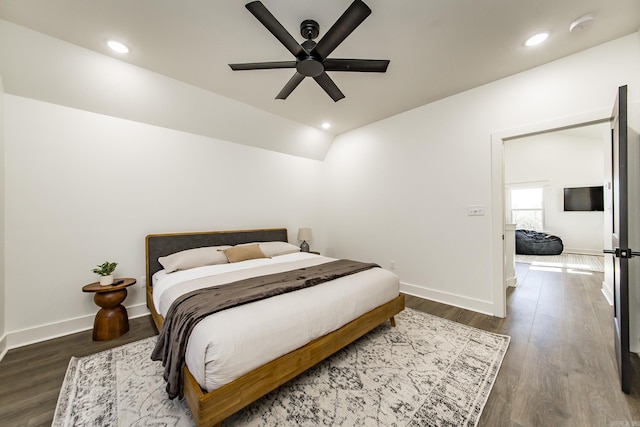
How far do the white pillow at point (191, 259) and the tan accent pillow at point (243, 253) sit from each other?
0.27 feet

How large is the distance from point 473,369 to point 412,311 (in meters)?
1.13

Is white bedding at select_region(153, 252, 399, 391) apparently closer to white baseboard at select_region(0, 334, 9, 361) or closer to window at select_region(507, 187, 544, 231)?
white baseboard at select_region(0, 334, 9, 361)

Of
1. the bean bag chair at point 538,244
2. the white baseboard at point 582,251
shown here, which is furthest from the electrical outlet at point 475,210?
the white baseboard at point 582,251

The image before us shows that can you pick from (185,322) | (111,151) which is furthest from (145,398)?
(111,151)

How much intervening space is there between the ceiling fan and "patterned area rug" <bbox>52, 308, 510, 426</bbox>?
8.00 ft

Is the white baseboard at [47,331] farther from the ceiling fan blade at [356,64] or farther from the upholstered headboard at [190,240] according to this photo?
the ceiling fan blade at [356,64]

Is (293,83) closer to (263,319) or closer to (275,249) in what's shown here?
(263,319)

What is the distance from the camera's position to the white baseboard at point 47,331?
7.55 ft

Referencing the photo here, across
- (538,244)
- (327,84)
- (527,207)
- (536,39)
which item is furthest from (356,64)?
(527,207)

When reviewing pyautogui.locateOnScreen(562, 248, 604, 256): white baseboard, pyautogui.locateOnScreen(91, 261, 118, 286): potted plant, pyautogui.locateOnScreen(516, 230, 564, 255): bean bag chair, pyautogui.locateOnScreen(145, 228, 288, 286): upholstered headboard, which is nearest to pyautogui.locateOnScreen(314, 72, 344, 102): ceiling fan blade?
pyautogui.locateOnScreen(145, 228, 288, 286): upholstered headboard

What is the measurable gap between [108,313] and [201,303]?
1.65 m

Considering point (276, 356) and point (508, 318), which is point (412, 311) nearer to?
point (508, 318)

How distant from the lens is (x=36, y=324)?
2436 mm

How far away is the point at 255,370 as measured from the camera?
145 cm
